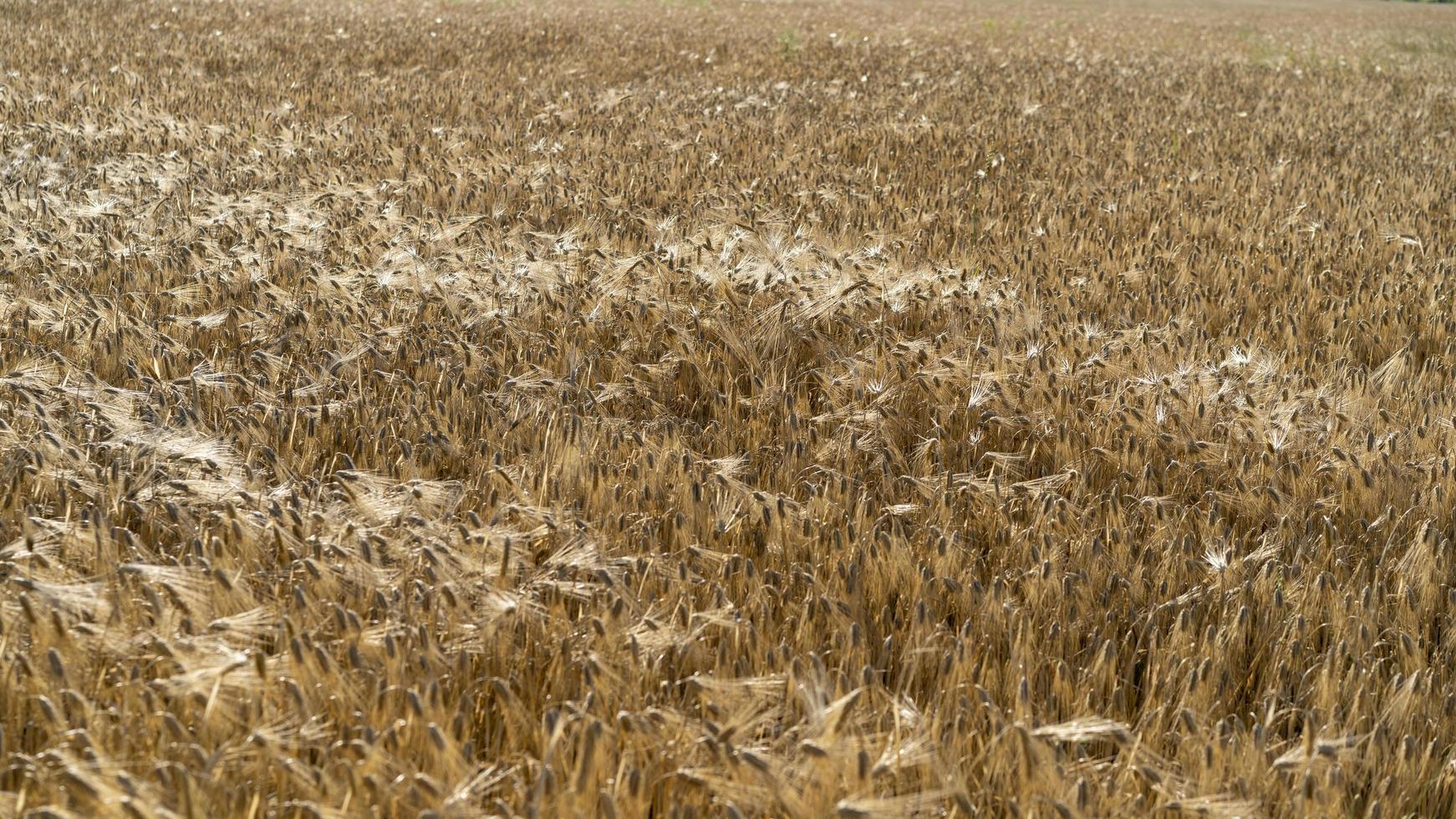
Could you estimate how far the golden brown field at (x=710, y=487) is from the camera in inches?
68.2

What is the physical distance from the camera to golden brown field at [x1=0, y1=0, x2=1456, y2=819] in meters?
1.73

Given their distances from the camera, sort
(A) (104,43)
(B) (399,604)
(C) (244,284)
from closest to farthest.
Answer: (B) (399,604)
(C) (244,284)
(A) (104,43)

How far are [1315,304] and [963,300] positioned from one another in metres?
1.45

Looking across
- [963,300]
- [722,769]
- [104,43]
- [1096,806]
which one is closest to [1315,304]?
[963,300]

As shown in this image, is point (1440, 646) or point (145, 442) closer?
point (1440, 646)

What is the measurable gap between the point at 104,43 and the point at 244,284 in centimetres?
927

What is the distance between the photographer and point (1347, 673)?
207 centimetres

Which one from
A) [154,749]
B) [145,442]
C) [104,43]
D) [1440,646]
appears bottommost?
[1440,646]

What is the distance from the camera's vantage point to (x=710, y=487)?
2.69m

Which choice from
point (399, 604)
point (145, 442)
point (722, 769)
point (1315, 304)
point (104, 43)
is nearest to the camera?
point (722, 769)

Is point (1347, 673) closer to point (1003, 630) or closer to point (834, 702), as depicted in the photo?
point (1003, 630)

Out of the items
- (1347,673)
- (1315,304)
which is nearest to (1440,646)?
(1347,673)

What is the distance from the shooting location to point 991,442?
3223mm

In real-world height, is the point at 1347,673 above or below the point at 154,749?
below
